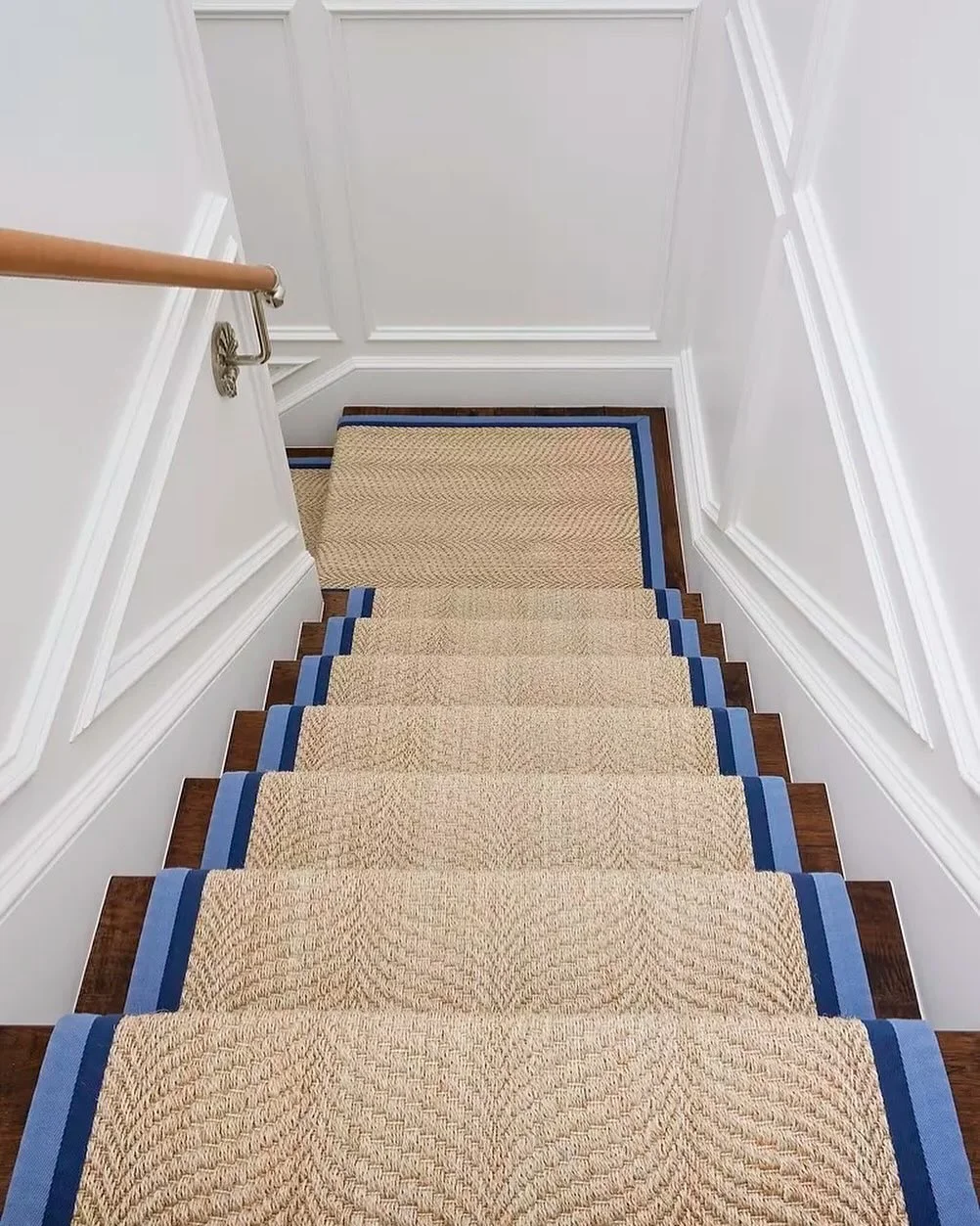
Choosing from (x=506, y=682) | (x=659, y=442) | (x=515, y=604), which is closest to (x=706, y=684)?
(x=506, y=682)

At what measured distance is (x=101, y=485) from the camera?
4.37ft

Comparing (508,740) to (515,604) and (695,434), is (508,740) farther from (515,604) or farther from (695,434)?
(695,434)

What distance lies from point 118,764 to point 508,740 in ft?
2.14

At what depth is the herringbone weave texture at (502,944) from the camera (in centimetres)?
108

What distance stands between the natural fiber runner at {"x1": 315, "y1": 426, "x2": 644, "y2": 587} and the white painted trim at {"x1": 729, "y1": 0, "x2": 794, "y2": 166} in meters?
1.43

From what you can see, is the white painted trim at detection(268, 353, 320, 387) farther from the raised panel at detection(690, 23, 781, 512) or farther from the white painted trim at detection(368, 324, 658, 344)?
the raised panel at detection(690, 23, 781, 512)

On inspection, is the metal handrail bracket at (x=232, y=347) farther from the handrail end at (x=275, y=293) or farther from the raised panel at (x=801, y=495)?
the raised panel at (x=801, y=495)

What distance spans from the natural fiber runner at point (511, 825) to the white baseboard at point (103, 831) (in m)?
0.14

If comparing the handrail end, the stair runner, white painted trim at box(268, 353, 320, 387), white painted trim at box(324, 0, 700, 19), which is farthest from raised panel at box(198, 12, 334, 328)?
the stair runner

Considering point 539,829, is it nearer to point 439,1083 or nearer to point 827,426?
point 439,1083

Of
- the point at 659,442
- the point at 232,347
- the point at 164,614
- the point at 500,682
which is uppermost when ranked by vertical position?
the point at 659,442

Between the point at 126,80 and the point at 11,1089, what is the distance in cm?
Answer: 134

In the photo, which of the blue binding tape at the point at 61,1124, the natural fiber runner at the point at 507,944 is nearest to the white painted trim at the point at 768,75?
the natural fiber runner at the point at 507,944

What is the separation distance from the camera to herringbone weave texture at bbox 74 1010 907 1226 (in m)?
0.80
